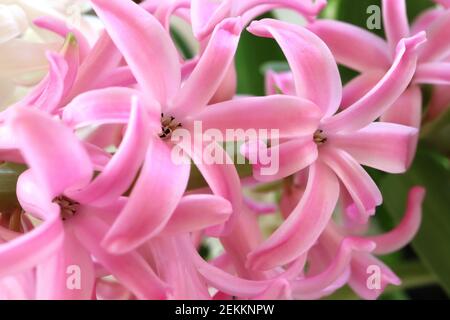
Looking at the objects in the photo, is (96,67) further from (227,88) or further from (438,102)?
(438,102)

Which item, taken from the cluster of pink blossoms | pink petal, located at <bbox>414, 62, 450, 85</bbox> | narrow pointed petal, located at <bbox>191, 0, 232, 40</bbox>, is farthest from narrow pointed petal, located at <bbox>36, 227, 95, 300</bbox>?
Result: pink petal, located at <bbox>414, 62, 450, 85</bbox>

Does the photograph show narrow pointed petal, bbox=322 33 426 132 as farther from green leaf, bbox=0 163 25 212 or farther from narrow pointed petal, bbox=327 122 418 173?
green leaf, bbox=0 163 25 212

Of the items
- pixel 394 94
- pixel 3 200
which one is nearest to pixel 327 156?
pixel 394 94

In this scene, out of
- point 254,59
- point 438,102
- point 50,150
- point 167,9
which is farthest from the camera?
point 254,59

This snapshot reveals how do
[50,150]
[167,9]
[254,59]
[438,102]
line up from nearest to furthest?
[50,150] < [167,9] < [438,102] < [254,59]

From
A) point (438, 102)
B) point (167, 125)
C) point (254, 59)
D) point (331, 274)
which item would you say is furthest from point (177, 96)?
point (254, 59)

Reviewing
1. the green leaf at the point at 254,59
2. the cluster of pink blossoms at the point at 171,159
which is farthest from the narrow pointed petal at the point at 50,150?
the green leaf at the point at 254,59
